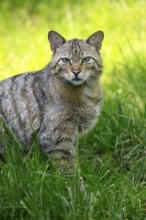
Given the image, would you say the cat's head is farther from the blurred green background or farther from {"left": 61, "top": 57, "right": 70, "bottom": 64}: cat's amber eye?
the blurred green background

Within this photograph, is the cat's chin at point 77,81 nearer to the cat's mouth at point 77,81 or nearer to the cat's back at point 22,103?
the cat's mouth at point 77,81

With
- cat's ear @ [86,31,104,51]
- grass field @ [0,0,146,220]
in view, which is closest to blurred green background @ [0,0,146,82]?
grass field @ [0,0,146,220]

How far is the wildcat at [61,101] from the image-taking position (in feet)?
12.4

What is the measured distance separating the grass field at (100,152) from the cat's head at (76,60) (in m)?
→ 0.51

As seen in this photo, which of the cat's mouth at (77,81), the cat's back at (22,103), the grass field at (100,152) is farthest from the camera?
the cat's back at (22,103)

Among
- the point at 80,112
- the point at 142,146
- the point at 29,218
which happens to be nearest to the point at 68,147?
the point at 80,112

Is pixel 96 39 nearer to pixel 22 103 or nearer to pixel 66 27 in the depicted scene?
pixel 22 103

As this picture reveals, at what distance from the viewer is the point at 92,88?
154 inches

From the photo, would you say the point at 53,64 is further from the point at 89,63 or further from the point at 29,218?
the point at 29,218

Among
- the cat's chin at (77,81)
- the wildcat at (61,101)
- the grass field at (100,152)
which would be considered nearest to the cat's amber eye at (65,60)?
the wildcat at (61,101)

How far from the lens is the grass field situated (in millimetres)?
3115

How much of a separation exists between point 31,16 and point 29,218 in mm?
5891

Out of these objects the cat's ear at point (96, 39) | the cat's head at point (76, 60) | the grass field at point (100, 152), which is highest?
the cat's ear at point (96, 39)

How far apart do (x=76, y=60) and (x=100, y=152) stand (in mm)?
899
